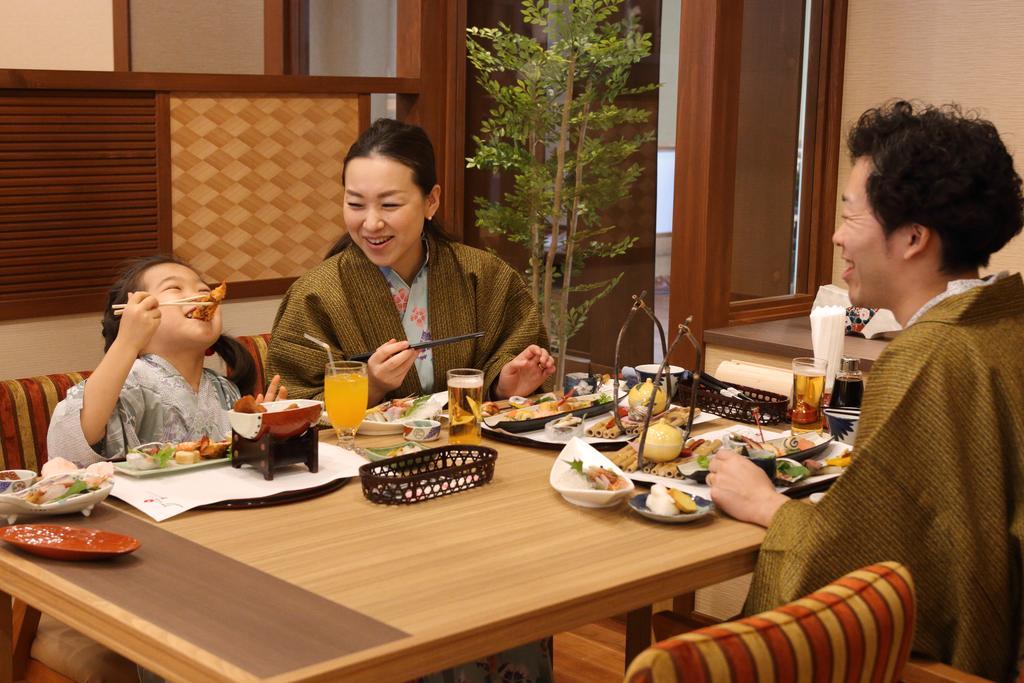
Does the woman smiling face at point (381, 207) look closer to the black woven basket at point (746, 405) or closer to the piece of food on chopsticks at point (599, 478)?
the black woven basket at point (746, 405)

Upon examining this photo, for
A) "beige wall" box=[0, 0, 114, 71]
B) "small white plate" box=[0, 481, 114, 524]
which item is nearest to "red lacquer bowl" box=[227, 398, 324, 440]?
"small white plate" box=[0, 481, 114, 524]

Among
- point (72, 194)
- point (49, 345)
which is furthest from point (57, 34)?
point (49, 345)

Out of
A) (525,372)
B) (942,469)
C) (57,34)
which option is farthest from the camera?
(57,34)

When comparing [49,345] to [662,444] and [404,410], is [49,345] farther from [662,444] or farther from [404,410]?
[662,444]

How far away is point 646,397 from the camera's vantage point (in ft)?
7.38

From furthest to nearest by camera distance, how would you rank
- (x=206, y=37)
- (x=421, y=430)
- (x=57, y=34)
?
1. (x=206, y=37)
2. (x=57, y=34)
3. (x=421, y=430)

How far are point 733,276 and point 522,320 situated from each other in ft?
3.86

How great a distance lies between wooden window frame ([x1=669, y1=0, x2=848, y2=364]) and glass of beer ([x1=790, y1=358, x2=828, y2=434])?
134 cm

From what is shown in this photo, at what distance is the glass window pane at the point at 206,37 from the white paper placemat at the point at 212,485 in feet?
10.8

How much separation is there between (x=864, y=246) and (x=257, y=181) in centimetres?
219

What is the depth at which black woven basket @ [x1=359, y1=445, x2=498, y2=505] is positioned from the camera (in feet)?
6.13

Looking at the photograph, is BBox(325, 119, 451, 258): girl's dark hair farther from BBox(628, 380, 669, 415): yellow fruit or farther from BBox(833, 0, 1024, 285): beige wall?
BBox(833, 0, 1024, 285): beige wall

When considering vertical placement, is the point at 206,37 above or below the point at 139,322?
above

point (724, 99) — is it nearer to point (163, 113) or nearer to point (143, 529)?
point (163, 113)
